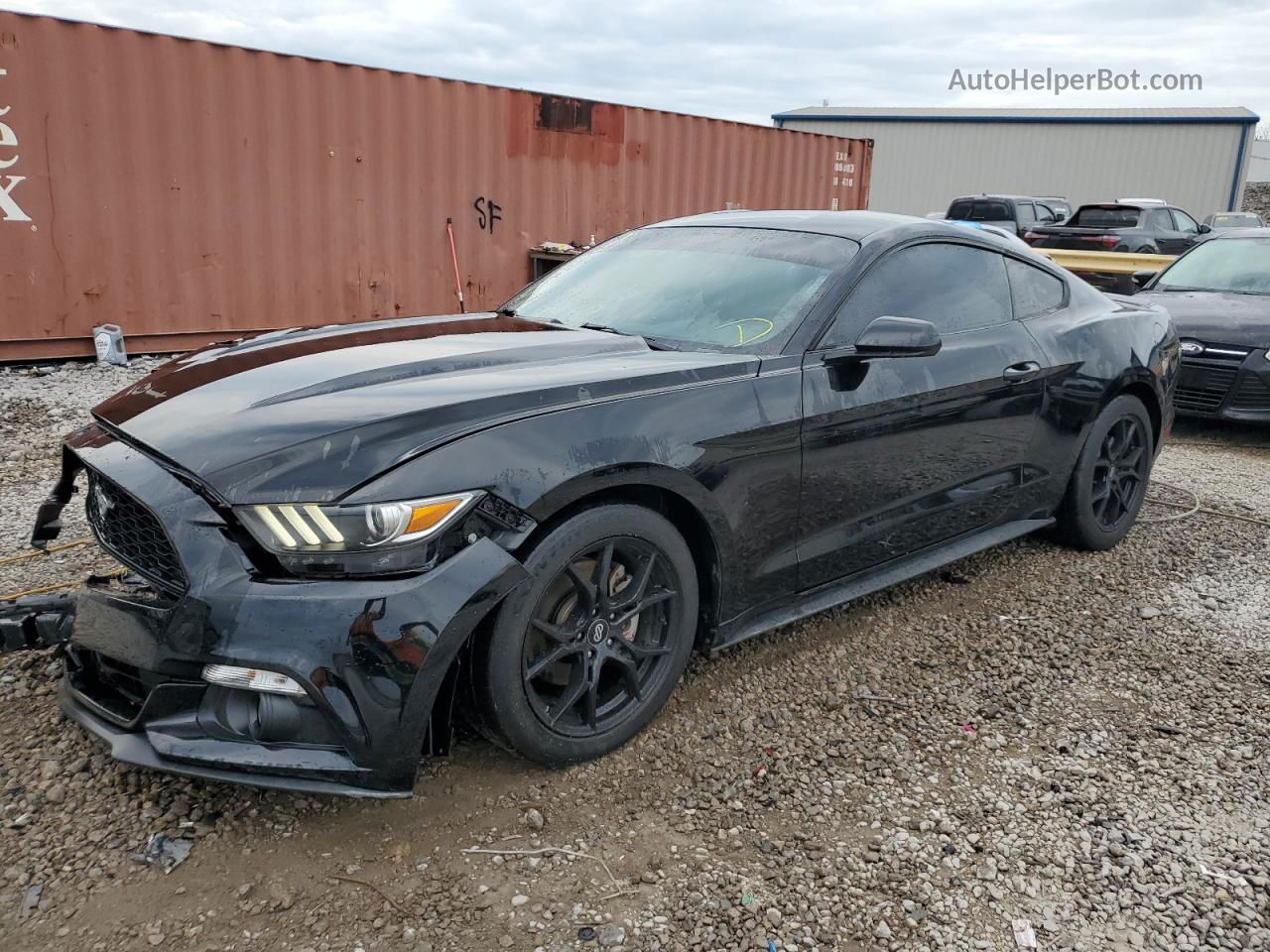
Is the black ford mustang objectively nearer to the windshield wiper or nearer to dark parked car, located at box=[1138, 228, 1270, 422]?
the windshield wiper

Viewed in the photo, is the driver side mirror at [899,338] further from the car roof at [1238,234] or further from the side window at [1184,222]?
the side window at [1184,222]

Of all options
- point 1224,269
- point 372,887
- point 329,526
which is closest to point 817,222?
point 329,526

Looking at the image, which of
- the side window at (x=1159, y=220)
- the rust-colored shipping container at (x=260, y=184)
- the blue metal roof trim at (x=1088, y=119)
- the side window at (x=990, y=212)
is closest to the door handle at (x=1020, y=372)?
the rust-colored shipping container at (x=260, y=184)

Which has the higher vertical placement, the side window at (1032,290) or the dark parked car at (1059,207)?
the dark parked car at (1059,207)

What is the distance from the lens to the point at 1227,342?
6703 mm

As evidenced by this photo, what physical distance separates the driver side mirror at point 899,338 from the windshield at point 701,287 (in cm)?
24

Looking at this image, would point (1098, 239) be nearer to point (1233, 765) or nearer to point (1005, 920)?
point (1233, 765)

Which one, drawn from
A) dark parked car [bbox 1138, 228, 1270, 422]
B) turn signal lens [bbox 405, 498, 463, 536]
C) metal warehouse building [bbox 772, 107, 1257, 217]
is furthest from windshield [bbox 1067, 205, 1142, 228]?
metal warehouse building [bbox 772, 107, 1257, 217]

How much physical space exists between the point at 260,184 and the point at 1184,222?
546 inches

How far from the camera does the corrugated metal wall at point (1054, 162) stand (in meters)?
29.4

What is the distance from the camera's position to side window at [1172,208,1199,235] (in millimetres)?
15039

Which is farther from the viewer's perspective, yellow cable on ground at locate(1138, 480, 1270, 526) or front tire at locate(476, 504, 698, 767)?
yellow cable on ground at locate(1138, 480, 1270, 526)

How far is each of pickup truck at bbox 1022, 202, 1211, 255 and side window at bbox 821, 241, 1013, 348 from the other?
11.4 meters

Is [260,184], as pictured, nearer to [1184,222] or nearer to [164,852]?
[164,852]
